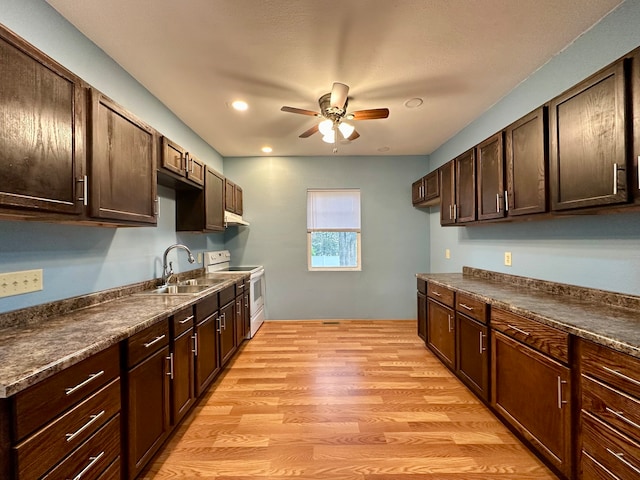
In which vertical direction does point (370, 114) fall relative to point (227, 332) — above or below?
above

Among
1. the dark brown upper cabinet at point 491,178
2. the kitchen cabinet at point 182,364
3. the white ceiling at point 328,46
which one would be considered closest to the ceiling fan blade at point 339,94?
the white ceiling at point 328,46

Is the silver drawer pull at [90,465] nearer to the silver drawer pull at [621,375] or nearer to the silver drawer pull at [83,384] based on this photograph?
the silver drawer pull at [83,384]

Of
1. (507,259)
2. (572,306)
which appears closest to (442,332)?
(507,259)

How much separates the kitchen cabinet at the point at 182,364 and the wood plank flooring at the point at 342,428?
19cm

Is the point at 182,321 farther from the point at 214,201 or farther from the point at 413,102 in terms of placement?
the point at 413,102

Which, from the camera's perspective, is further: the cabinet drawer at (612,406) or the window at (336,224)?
the window at (336,224)

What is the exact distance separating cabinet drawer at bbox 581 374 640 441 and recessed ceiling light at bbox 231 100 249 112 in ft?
10.4

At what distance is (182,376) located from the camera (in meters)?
1.98

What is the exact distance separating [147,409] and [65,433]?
55 cm

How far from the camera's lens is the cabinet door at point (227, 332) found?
2.74 m

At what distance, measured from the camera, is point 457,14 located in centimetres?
169

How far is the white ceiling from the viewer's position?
5.42 ft

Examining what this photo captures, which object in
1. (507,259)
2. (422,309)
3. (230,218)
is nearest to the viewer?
(507,259)

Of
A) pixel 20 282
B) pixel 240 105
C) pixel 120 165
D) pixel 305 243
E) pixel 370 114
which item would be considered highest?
pixel 240 105
